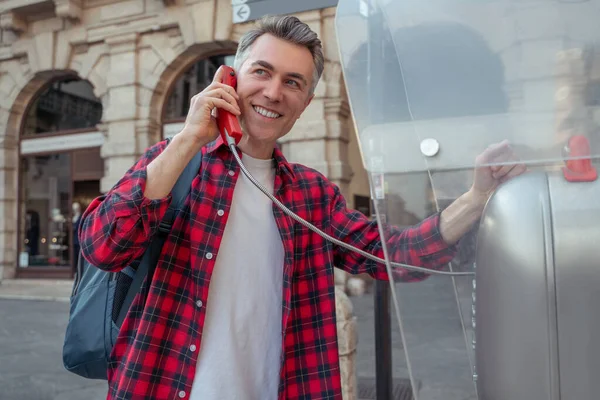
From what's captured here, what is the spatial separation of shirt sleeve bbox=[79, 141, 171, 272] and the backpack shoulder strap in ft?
0.28

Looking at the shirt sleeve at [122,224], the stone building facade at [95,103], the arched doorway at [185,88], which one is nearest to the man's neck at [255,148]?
the shirt sleeve at [122,224]

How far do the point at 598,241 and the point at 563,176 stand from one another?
0.12 metres

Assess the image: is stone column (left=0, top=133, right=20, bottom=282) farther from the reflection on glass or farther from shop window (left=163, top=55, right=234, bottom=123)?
shop window (left=163, top=55, right=234, bottom=123)

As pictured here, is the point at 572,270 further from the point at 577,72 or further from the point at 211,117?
the point at 211,117

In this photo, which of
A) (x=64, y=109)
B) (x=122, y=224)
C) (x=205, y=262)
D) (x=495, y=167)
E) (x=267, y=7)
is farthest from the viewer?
(x=64, y=109)

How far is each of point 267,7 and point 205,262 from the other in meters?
1.45

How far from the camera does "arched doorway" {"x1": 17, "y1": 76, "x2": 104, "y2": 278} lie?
10094 mm

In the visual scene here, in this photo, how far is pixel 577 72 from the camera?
0.88m

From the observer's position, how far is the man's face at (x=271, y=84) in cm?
141

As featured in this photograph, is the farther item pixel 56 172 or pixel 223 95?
pixel 56 172

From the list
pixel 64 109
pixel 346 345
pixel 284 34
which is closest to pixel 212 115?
pixel 284 34

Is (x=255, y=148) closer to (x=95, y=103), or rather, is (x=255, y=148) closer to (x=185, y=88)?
(x=185, y=88)

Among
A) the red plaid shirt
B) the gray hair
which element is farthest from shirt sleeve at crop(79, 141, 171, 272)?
the gray hair

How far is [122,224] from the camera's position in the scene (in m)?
1.20
